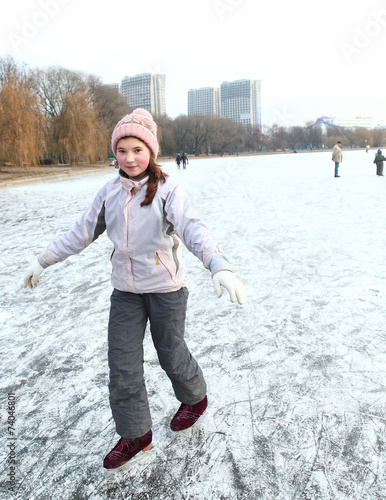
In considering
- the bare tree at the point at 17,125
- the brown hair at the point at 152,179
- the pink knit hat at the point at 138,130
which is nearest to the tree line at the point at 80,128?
the bare tree at the point at 17,125

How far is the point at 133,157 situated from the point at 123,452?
1.31 m

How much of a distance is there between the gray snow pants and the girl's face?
55cm

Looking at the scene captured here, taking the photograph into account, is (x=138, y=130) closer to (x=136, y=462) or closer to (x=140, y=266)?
(x=140, y=266)

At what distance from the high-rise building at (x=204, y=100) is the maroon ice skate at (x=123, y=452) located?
11208 cm

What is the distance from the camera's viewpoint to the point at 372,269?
4188 millimetres

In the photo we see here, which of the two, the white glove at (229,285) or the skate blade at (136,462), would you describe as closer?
the white glove at (229,285)

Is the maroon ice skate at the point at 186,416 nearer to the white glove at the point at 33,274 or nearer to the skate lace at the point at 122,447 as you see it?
the skate lace at the point at 122,447

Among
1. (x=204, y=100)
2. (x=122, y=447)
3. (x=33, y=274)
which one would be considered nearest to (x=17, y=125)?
(x=33, y=274)

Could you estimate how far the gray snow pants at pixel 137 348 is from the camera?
1.66 meters

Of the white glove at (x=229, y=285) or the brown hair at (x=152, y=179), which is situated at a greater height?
the brown hair at (x=152, y=179)

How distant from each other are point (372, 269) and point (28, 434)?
3665 millimetres

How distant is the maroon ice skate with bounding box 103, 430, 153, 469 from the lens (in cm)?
168

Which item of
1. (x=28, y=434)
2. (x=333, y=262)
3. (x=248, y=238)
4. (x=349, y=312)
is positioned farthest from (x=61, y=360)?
(x=248, y=238)

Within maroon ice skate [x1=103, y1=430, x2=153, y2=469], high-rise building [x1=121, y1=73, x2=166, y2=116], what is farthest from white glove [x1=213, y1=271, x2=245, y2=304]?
high-rise building [x1=121, y1=73, x2=166, y2=116]
